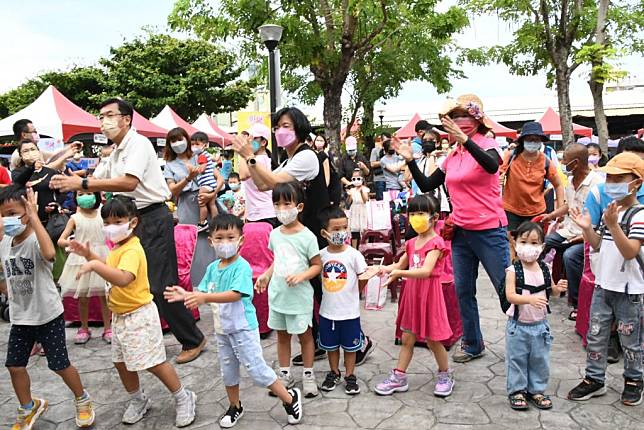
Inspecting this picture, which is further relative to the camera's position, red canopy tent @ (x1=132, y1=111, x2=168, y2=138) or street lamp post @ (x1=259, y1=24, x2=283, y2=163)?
red canopy tent @ (x1=132, y1=111, x2=168, y2=138)

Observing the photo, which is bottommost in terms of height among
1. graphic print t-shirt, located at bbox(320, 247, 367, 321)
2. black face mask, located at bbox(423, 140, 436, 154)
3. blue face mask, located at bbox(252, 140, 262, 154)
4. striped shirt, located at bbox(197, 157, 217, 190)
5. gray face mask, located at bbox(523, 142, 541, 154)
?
graphic print t-shirt, located at bbox(320, 247, 367, 321)

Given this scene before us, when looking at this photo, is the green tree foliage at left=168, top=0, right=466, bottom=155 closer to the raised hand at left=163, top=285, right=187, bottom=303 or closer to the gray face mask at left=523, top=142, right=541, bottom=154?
the gray face mask at left=523, top=142, right=541, bottom=154

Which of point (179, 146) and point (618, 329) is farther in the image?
point (179, 146)

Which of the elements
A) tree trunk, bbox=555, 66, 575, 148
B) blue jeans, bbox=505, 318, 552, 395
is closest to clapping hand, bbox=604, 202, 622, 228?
blue jeans, bbox=505, 318, 552, 395

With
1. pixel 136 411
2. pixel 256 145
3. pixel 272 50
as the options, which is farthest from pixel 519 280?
pixel 272 50

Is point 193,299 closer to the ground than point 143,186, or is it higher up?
closer to the ground

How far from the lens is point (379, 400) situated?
11.6 ft

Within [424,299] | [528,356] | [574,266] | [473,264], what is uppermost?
[473,264]

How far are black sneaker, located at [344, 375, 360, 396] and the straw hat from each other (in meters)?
1.92

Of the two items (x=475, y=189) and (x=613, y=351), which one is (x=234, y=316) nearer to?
(x=475, y=189)

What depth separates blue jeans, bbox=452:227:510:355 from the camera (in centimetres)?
374

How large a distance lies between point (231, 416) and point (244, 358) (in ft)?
1.37

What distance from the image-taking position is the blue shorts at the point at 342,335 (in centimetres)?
356

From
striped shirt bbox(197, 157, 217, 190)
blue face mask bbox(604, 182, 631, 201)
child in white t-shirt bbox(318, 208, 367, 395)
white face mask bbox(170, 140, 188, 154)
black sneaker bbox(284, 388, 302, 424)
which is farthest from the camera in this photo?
striped shirt bbox(197, 157, 217, 190)
